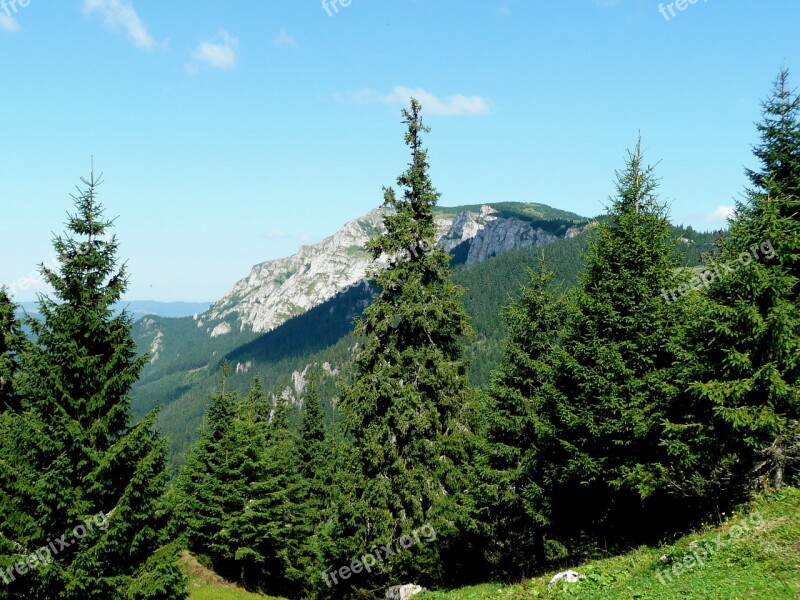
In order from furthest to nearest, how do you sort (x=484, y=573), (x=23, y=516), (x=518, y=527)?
(x=484, y=573), (x=518, y=527), (x=23, y=516)

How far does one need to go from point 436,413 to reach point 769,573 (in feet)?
40.6

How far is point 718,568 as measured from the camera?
1158cm

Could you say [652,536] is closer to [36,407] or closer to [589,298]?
[589,298]

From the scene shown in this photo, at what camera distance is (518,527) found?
2117 centimetres

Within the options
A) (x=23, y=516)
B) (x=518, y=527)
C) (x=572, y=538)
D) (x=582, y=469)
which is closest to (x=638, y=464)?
(x=582, y=469)

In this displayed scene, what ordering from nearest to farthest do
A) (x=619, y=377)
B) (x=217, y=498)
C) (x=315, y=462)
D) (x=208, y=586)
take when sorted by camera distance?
1. (x=619, y=377)
2. (x=208, y=586)
3. (x=217, y=498)
4. (x=315, y=462)

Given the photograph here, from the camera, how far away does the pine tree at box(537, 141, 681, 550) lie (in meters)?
16.2
